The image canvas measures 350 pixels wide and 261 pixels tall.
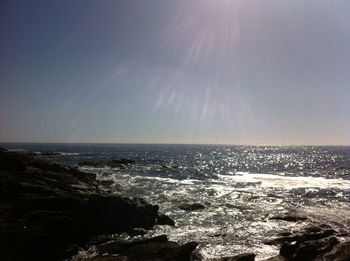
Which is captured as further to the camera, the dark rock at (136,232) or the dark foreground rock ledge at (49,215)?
the dark rock at (136,232)

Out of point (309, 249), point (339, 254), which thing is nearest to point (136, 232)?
point (309, 249)

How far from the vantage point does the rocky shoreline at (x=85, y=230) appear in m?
16.4

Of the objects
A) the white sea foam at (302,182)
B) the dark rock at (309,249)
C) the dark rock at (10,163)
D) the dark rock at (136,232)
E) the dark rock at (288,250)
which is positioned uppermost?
the dark rock at (10,163)

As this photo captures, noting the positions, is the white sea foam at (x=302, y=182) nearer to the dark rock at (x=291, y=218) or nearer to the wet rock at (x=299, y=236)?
the dark rock at (x=291, y=218)

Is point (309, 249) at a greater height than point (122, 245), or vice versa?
point (309, 249)

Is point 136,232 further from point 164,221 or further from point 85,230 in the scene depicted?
point 164,221

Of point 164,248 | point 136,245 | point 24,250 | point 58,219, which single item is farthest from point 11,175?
point 164,248

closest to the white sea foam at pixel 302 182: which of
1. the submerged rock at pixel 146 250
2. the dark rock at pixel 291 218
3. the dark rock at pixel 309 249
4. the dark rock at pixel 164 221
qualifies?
the dark rock at pixel 291 218

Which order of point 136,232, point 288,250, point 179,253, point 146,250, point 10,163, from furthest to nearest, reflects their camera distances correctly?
point 10,163, point 136,232, point 146,250, point 288,250, point 179,253

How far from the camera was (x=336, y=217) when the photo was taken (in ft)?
93.8

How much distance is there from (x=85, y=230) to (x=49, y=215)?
8.06ft

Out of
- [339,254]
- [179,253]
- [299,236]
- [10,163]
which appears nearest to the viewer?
[339,254]

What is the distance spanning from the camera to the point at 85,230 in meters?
→ 20.8

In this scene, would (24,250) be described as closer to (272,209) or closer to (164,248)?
(164,248)
